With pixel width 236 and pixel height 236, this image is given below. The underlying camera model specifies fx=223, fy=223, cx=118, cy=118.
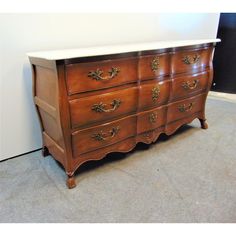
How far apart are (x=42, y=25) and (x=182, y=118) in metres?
1.36

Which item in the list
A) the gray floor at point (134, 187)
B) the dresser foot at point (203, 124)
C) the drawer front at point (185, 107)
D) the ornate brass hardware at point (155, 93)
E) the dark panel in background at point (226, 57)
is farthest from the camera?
the dark panel in background at point (226, 57)

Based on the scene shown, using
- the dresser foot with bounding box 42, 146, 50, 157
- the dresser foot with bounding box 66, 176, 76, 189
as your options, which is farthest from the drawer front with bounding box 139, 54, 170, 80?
the dresser foot with bounding box 42, 146, 50, 157

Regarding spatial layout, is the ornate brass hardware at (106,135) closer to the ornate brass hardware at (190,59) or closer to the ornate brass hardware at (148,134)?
the ornate brass hardware at (148,134)

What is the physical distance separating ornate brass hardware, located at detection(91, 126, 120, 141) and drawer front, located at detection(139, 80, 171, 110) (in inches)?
9.9

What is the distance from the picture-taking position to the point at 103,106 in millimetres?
1400

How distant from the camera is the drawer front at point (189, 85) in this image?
5.86 feet

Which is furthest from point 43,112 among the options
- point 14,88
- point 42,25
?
point 42,25

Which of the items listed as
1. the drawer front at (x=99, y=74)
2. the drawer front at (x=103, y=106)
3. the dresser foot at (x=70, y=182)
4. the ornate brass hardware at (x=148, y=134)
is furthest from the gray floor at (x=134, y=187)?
the drawer front at (x=99, y=74)

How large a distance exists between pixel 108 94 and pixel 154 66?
16.5 inches

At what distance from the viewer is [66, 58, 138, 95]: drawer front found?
4.08 feet

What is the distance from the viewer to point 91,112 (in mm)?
1363

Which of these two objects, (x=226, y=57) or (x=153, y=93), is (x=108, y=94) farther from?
(x=226, y=57)

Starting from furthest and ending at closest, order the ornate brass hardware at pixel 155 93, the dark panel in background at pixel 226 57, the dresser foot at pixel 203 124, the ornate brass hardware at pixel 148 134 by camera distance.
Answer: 1. the dark panel in background at pixel 226 57
2. the dresser foot at pixel 203 124
3. the ornate brass hardware at pixel 148 134
4. the ornate brass hardware at pixel 155 93

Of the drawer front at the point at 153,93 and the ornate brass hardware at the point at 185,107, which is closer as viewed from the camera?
the drawer front at the point at 153,93
